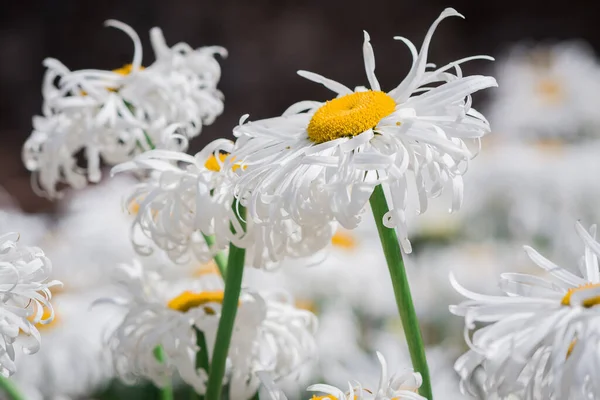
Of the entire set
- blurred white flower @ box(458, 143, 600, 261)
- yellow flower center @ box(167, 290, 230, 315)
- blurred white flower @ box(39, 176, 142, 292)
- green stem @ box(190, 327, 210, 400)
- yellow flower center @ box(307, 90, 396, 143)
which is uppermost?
Answer: yellow flower center @ box(307, 90, 396, 143)

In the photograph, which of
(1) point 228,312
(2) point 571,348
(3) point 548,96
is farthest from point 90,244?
(3) point 548,96

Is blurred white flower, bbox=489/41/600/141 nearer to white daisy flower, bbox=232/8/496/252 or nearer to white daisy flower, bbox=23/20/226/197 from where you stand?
white daisy flower, bbox=23/20/226/197

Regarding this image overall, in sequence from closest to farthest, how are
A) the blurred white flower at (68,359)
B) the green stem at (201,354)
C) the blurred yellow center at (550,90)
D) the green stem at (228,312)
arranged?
the green stem at (228,312)
the green stem at (201,354)
the blurred white flower at (68,359)
the blurred yellow center at (550,90)

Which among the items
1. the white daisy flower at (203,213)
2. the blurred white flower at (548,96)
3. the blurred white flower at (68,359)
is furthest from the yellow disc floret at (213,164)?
the blurred white flower at (548,96)

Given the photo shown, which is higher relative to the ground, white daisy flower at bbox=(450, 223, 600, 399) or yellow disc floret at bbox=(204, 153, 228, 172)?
yellow disc floret at bbox=(204, 153, 228, 172)

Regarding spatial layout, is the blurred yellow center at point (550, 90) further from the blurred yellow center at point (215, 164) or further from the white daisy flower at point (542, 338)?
the white daisy flower at point (542, 338)

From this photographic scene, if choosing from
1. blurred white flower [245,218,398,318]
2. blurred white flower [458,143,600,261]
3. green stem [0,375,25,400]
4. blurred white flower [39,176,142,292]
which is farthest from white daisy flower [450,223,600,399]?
blurred white flower [458,143,600,261]

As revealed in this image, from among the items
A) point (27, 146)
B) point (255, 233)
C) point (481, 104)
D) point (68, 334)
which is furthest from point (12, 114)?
point (255, 233)
